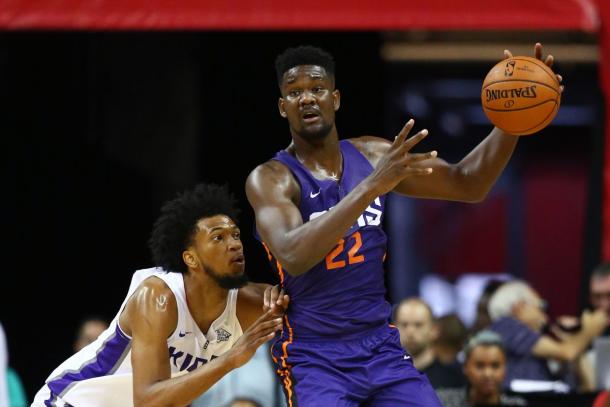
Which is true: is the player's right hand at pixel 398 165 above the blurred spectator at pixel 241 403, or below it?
above

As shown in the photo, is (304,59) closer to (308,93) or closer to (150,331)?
(308,93)

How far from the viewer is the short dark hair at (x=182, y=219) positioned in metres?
5.66

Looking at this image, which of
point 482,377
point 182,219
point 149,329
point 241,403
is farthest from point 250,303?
point 482,377

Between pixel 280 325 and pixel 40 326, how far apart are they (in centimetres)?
610

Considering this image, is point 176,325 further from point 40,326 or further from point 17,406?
point 40,326

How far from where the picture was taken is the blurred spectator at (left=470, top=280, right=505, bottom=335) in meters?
8.49

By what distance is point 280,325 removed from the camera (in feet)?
→ 16.0

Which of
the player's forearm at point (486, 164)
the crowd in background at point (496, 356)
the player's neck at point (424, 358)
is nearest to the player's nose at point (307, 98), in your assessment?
the player's forearm at point (486, 164)

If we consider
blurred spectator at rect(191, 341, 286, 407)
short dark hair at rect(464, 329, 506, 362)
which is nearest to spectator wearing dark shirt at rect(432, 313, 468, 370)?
short dark hair at rect(464, 329, 506, 362)

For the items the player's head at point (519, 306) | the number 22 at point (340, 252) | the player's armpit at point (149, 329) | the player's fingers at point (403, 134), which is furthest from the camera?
the player's head at point (519, 306)

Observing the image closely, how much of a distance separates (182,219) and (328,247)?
1.35m

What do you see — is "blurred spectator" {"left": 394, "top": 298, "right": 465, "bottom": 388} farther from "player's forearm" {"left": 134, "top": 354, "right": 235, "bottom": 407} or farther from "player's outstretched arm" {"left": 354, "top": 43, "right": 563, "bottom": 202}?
"player's forearm" {"left": 134, "top": 354, "right": 235, "bottom": 407}

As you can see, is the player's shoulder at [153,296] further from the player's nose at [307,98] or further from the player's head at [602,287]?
the player's head at [602,287]

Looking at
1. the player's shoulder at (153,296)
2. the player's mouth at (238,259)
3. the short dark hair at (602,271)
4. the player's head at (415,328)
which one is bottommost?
the player's head at (415,328)
